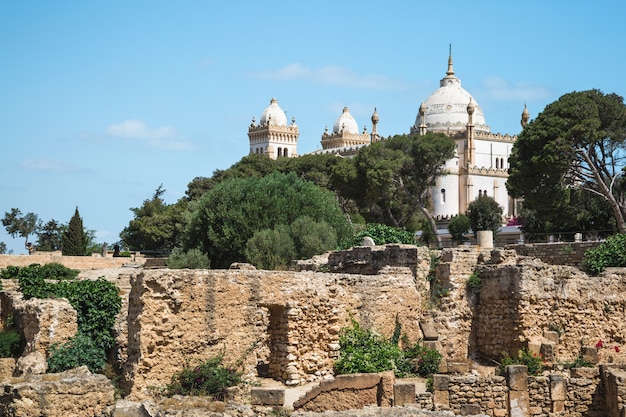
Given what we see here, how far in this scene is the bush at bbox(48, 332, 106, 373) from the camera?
719 inches

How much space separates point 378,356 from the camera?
61.1ft

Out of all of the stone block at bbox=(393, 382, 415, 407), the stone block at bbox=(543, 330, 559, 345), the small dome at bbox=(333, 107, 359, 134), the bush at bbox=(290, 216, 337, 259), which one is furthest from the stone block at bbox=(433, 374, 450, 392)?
the small dome at bbox=(333, 107, 359, 134)

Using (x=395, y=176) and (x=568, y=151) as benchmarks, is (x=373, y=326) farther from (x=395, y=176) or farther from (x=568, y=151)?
Result: (x=395, y=176)

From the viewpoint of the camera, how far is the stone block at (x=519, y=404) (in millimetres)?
18188

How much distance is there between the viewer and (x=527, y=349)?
1981 centimetres

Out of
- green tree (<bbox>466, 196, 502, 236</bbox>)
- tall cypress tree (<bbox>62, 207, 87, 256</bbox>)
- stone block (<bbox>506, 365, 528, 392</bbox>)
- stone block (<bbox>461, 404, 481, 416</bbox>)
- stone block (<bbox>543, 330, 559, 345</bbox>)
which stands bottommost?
stone block (<bbox>461, 404, 481, 416</bbox>)

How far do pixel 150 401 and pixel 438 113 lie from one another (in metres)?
102

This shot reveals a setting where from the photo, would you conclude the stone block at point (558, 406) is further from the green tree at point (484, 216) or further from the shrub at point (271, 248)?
the green tree at point (484, 216)

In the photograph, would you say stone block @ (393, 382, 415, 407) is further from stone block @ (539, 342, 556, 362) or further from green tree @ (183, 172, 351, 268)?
green tree @ (183, 172, 351, 268)

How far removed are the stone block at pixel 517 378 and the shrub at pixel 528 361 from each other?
675mm

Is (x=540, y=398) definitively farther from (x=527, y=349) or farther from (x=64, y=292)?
(x=64, y=292)

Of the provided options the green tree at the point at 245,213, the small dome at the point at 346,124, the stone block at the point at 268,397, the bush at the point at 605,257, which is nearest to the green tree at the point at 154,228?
the green tree at the point at 245,213

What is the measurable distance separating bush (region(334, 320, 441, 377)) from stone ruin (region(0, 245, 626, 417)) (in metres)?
0.20

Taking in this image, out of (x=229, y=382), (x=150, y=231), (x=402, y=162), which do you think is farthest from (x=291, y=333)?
(x=150, y=231)
